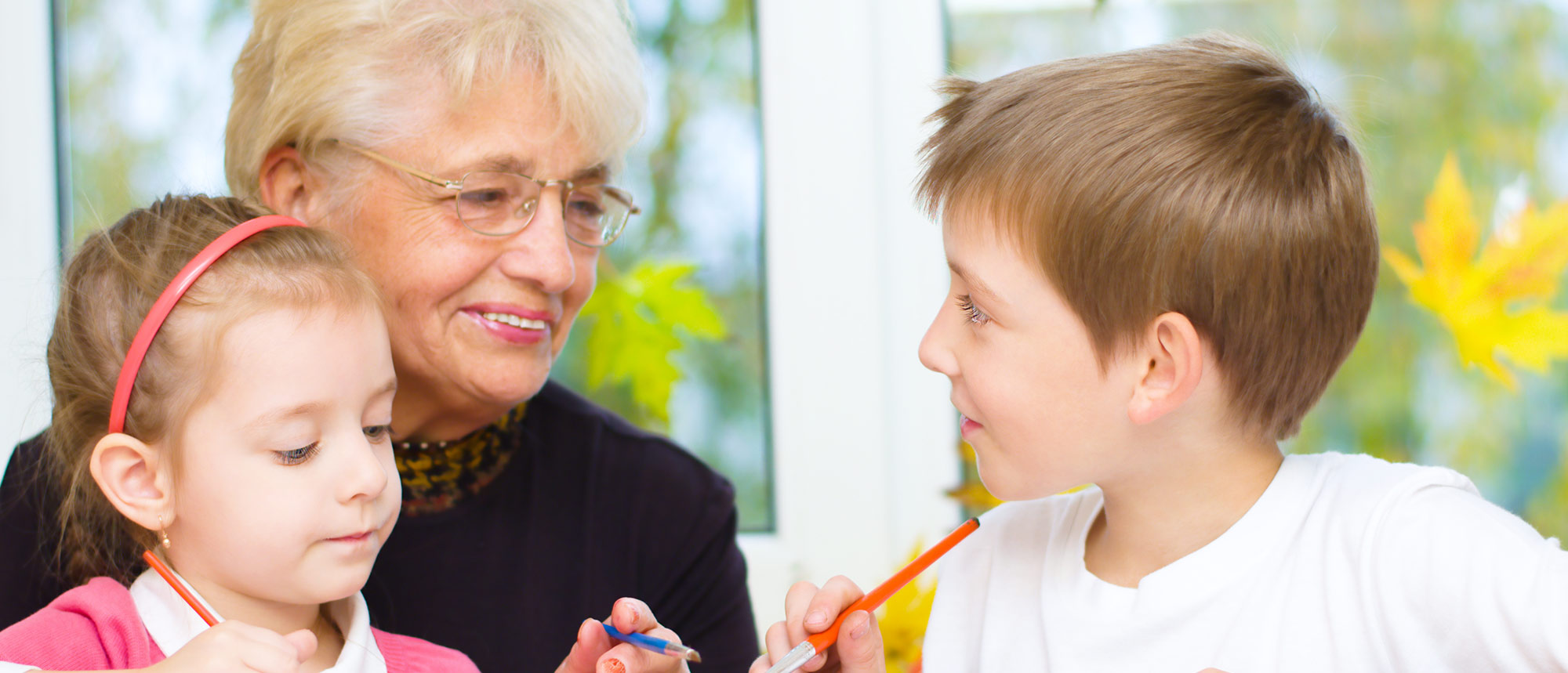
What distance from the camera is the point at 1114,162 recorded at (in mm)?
988

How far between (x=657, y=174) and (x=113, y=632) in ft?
3.70

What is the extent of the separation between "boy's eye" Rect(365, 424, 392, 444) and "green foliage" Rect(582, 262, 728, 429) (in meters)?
0.77

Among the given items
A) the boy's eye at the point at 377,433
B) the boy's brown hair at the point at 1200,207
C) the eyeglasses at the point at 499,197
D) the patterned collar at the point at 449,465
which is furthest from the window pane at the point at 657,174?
the boy's brown hair at the point at 1200,207

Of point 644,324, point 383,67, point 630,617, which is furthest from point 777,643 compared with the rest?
point 644,324

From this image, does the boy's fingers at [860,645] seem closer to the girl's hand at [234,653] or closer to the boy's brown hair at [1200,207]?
the boy's brown hair at [1200,207]

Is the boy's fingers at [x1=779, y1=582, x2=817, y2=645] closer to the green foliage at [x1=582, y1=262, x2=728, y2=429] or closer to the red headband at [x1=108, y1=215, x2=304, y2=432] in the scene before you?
the red headband at [x1=108, y1=215, x2=304, y2=432]

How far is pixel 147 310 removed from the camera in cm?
99

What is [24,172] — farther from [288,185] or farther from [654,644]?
[654,644]

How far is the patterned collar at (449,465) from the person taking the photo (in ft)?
4.54

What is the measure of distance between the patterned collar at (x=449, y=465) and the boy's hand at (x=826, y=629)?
51cm

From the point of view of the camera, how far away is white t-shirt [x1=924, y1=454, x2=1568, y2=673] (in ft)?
2.76

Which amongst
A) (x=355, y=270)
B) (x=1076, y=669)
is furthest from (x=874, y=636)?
(x=355, y=270)

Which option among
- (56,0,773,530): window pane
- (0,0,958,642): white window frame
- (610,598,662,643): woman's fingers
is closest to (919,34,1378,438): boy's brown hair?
(610,598,662,643): woman's fingers

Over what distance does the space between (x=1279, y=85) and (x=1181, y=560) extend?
420mm
